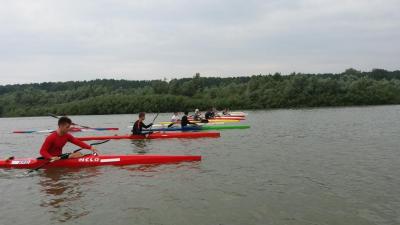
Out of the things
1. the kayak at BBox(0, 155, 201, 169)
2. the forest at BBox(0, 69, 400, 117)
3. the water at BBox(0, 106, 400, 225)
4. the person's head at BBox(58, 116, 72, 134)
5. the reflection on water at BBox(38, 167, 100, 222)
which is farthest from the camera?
the forest at BBox(0, 69, 400, 117)

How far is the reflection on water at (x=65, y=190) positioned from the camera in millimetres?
8625

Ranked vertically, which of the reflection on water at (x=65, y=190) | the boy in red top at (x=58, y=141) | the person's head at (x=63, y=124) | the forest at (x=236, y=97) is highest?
the forest at (x=236, y=97)

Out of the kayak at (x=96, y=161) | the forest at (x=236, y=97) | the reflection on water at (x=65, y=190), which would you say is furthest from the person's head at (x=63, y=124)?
the forest at (x=236, y=97)

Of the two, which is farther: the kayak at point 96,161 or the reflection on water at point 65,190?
the kayak at point 96,161

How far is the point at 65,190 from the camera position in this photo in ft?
34.8

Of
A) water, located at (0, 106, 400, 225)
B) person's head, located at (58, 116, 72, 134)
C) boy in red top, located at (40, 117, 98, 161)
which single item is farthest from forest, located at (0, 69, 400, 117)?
person's head, located at (58, 116, 72, 134)

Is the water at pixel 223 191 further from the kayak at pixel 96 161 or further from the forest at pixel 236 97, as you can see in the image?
the forest at pixel 236 97

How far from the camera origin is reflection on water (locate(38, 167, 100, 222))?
862 cm

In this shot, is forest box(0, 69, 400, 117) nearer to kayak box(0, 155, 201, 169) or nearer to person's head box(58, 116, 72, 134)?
kayak box(0, 155, 201, 169)

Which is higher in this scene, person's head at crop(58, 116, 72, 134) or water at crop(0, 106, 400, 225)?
person's head at crop(58, 116, 72, 134)

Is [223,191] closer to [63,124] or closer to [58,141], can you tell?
[63,124]

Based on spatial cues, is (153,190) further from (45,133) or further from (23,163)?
(45,133)

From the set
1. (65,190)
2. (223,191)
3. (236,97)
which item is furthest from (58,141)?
(236,97)

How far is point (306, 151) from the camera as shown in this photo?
16234 millimetres
